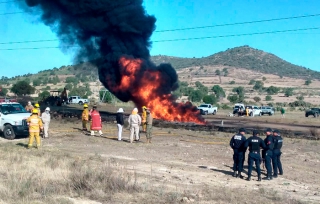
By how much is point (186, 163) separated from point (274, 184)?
4.16 meters

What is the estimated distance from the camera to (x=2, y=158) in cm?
1600

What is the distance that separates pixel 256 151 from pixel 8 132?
14.5 m

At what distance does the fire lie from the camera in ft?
129

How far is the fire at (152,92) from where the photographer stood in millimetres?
39250

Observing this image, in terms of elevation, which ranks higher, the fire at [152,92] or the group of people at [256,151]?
the fire at [152,92]

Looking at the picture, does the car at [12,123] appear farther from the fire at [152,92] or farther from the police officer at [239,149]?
the fire at [152,92]

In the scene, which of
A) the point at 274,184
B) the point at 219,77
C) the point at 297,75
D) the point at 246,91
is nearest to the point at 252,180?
the point at 274,184

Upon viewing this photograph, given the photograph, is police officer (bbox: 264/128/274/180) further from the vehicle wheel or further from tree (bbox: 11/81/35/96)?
tree (bbox: 11/81/35/96)

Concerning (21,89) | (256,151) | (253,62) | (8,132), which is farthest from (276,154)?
(253,62)

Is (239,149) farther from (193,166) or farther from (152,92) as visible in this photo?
(152,92)

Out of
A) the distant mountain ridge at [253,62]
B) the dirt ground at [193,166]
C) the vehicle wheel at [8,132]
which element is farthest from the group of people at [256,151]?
the distant mountain ridge at [253,62]

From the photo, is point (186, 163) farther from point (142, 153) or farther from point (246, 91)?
point (246, 91)

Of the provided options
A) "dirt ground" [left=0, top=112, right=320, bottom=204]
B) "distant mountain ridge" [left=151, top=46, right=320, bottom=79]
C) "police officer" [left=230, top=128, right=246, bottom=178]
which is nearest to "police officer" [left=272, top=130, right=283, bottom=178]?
"dirt ground" [left=0, top=112, right=320, bottom=204]

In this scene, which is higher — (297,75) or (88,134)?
(297,75)
